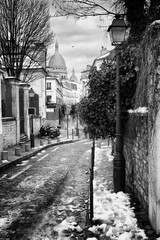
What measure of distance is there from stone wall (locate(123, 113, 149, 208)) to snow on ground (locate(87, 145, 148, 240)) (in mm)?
402

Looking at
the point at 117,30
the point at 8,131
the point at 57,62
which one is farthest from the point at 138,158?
the point at 57,62

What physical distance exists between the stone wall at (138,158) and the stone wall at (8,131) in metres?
10.9

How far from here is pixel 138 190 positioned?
5.94 metres

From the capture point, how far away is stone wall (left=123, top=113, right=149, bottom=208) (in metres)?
5.25

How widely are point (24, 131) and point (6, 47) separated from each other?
7.15m

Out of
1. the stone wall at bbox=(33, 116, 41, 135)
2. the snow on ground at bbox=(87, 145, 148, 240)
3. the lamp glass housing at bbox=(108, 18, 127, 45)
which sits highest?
the lamp glass housing at bbox=(108, 18, 127, 45)

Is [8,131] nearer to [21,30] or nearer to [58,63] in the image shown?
[21,30]

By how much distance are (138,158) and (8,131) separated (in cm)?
1266

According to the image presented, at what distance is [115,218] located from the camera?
16.6 ft

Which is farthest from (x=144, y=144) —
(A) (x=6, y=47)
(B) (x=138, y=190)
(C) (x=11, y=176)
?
(A) (x=6, y=47)

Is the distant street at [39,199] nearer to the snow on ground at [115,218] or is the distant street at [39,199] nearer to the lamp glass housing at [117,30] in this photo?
the snow on ground at [115,218]

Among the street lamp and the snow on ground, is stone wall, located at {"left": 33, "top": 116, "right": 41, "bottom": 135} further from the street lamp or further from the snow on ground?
the snow on ground

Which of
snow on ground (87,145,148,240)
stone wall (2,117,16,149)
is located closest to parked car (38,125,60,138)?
stone wall (2,117,16,149)

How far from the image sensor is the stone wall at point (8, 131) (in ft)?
53.7
